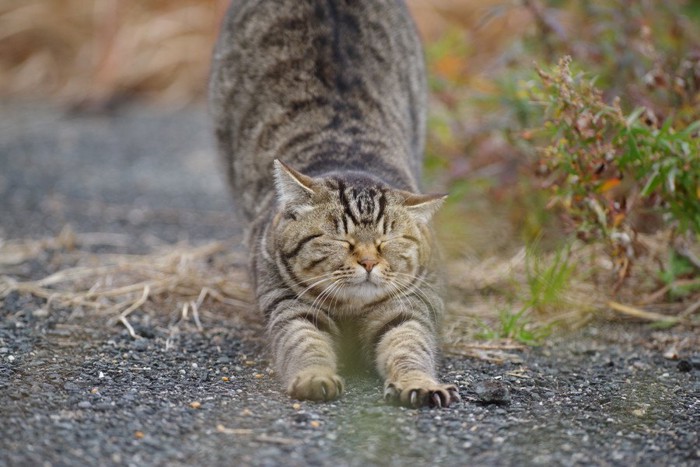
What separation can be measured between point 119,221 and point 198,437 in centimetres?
294

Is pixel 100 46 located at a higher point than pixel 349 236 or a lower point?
higher

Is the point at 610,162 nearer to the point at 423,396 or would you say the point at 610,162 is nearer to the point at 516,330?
the point at 516,330

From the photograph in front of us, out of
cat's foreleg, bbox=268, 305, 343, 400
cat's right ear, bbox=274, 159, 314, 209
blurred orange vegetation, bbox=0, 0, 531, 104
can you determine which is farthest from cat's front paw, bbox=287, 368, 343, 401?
blurred orange vegetation, bbox=0, 0, 531, 104

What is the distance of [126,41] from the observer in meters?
8.34

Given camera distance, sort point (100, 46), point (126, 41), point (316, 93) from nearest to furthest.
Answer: point (316, 93)
point (100, 46)
point (126, 41)

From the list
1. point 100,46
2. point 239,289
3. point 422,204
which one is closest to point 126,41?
point 100,46

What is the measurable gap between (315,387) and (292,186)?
725mm

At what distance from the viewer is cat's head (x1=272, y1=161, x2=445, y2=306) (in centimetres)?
288

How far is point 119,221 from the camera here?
16.4 feet

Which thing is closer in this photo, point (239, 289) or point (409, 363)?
point (409, 363)

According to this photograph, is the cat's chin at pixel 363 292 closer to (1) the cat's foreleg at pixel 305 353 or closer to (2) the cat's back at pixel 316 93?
(1) the cat's foreleg at pixel 305 353

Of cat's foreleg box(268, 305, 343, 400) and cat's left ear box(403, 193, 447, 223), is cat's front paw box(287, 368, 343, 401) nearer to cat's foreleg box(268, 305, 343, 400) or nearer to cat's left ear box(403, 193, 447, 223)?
cat's foreleg box(268, 305, 343, 400)

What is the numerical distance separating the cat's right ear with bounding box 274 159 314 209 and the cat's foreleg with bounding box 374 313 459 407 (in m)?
0.51

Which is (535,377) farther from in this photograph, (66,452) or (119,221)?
(119,221)
